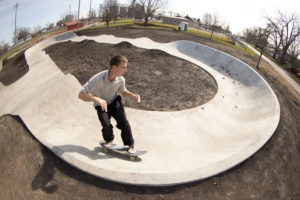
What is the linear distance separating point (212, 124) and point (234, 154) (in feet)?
9.98

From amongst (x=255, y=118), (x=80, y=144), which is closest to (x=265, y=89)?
(x=255, y=118)

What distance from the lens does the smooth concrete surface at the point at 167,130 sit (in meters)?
4.66

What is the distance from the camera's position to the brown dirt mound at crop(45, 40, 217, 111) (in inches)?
390

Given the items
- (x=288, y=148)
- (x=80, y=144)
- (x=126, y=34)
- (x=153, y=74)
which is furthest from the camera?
(x=126, y=34)

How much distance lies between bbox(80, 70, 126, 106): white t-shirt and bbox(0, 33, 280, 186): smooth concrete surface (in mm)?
1918

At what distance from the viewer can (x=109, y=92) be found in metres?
4.14

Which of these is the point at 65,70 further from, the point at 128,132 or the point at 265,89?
the point at 265,89

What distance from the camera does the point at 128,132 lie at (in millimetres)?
4578

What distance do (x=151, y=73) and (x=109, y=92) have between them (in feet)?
29.0

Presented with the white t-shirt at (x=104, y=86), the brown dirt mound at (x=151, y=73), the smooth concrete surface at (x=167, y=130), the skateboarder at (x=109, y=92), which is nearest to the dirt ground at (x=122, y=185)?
the smooth concrete surface at (x=167, y=130)

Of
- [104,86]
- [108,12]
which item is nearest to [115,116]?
[104,86]

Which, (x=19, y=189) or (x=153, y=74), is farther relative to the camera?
(x=153, y=74)

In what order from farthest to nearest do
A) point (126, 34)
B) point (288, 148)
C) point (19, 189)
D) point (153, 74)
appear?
point (126, 34) < point (153, 74) < point (288, 148) < point (19, 189)

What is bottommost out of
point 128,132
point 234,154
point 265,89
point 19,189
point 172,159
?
point 19,189
